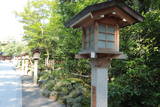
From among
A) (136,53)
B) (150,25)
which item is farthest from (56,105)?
(150,25)

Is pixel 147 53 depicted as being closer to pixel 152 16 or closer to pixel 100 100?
pixel 152 16

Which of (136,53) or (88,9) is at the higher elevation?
(88,9)

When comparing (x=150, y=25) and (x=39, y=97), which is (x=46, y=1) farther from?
(x=150, y=25)

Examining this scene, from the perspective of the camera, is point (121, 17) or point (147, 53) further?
point (147, 53)

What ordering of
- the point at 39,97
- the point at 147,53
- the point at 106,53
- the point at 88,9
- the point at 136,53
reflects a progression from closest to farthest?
the point at 88,9, the point at 106,53, the point at 147,53, the point at 136,53, the point at 39,97

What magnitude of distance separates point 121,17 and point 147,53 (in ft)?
7.10

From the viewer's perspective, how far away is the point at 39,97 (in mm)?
5773

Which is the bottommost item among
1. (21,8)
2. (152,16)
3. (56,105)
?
(56,105)

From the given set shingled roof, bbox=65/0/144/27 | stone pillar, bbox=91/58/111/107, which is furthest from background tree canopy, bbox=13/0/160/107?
shingled roof, bbox=65/0/144/27

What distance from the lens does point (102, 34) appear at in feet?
8.42

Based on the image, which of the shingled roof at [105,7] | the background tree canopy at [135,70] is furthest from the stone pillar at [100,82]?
the background tree canopy at [135,70]

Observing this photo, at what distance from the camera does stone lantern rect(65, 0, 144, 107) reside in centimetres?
241

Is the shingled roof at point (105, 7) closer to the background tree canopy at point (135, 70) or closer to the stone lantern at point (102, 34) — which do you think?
the stone lantern at point (102, 34)

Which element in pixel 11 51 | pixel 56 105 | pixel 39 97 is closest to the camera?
pixel 56 105
